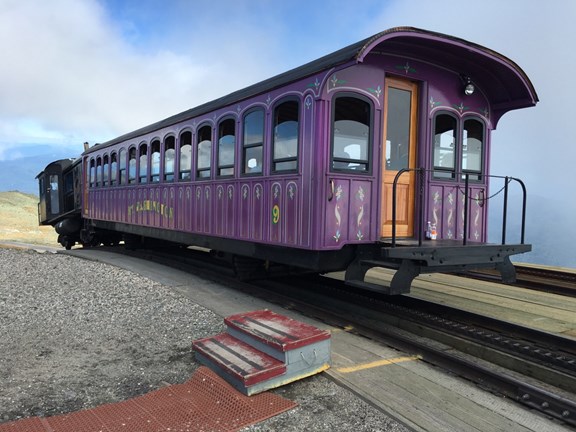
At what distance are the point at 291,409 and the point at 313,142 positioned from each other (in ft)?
10.6

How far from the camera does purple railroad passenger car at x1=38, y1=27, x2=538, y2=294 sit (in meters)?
5.43

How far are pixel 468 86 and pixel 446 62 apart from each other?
1.61 ft

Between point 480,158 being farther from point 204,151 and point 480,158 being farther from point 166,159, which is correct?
point 166,159

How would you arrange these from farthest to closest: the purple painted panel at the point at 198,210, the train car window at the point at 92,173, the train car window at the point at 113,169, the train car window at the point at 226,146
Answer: the train car window at the point at 92,173, the train car window at the point at 113,169, the purple painted panel at the point at 198,210, the train car window at the point at 226,146

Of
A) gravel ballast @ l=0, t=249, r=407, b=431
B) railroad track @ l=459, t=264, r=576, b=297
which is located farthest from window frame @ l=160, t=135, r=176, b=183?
railroad track @ l=459, t=264, r=576, b=297

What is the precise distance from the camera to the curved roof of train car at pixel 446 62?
515 centimetres

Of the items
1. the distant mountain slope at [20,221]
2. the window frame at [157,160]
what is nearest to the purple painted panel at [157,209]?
the window frame at [157,160]

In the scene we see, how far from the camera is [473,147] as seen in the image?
22.4ft

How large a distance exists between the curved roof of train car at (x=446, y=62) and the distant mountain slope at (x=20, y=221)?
83.5 feet

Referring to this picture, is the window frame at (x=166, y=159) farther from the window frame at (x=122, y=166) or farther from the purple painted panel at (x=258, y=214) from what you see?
the purple painted panel at (x=258, y=214)

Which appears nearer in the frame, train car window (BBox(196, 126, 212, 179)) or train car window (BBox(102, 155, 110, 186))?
train car window (BBox(196, 126, 212, 179))

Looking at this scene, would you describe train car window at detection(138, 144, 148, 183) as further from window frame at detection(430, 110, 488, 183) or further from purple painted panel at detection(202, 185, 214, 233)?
window frame at detection(430, 110, 488, 183)

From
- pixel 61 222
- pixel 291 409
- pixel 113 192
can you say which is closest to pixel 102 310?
pixel 291 409

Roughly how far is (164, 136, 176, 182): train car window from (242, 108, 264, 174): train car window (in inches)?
111
